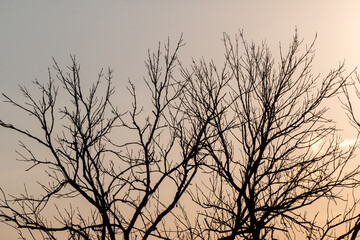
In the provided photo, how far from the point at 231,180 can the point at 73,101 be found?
3.48m

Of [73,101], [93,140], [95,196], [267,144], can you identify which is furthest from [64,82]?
[267,144]

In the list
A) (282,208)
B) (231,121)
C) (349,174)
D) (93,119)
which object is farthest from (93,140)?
(349,174)

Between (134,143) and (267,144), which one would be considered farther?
(267,144)

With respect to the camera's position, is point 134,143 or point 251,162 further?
point 251,162

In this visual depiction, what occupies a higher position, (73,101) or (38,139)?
(73,101)

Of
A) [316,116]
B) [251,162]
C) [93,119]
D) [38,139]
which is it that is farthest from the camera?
[316,116]

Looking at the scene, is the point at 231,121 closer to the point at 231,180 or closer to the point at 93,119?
the point at 231,180

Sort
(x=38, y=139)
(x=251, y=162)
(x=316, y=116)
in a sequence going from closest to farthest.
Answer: (x=38, y=139) < (x=251, y=162) < (x=316, y=116)

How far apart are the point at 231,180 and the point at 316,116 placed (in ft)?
7.78

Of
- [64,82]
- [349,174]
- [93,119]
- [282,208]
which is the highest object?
[64,82]

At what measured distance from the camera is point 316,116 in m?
11.3

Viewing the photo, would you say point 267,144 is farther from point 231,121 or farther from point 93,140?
point 93,140

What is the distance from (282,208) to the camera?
9.23 metres

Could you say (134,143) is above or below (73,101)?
below
